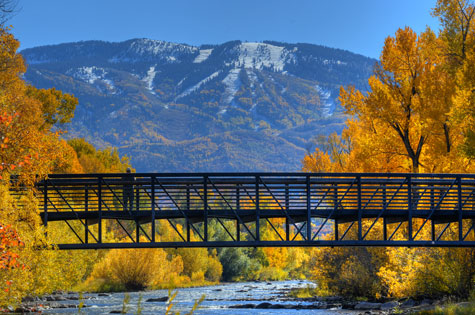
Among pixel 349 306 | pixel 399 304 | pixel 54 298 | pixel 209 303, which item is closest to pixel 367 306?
pixel 349 306

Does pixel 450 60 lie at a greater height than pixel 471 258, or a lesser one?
greater

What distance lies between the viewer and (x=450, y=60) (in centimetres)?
3747

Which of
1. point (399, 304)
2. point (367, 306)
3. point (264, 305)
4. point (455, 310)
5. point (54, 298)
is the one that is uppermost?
point (455, 310)

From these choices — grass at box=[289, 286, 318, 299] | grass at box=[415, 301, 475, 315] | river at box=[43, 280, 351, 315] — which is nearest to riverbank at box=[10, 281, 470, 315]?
river at box=[43, 280, 351, 315]

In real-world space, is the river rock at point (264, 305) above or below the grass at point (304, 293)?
above

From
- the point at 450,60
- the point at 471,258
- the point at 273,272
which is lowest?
the point at 273,272

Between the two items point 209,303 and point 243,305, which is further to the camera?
point 209,303

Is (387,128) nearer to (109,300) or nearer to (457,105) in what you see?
(457,105)

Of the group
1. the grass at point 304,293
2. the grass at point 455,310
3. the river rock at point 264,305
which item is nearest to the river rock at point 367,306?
the river rock at point 264,305

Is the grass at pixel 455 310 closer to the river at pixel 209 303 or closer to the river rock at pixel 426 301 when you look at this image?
the river rock at pixel 426 301

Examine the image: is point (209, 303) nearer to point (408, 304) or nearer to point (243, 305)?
point (243, 305)

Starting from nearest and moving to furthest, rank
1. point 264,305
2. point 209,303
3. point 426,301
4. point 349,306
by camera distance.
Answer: point 426,301 → point 349,306 → point 264,305 → point 209,303

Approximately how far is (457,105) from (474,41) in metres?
5.34

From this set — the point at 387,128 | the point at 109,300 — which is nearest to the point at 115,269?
the point at 109,300
